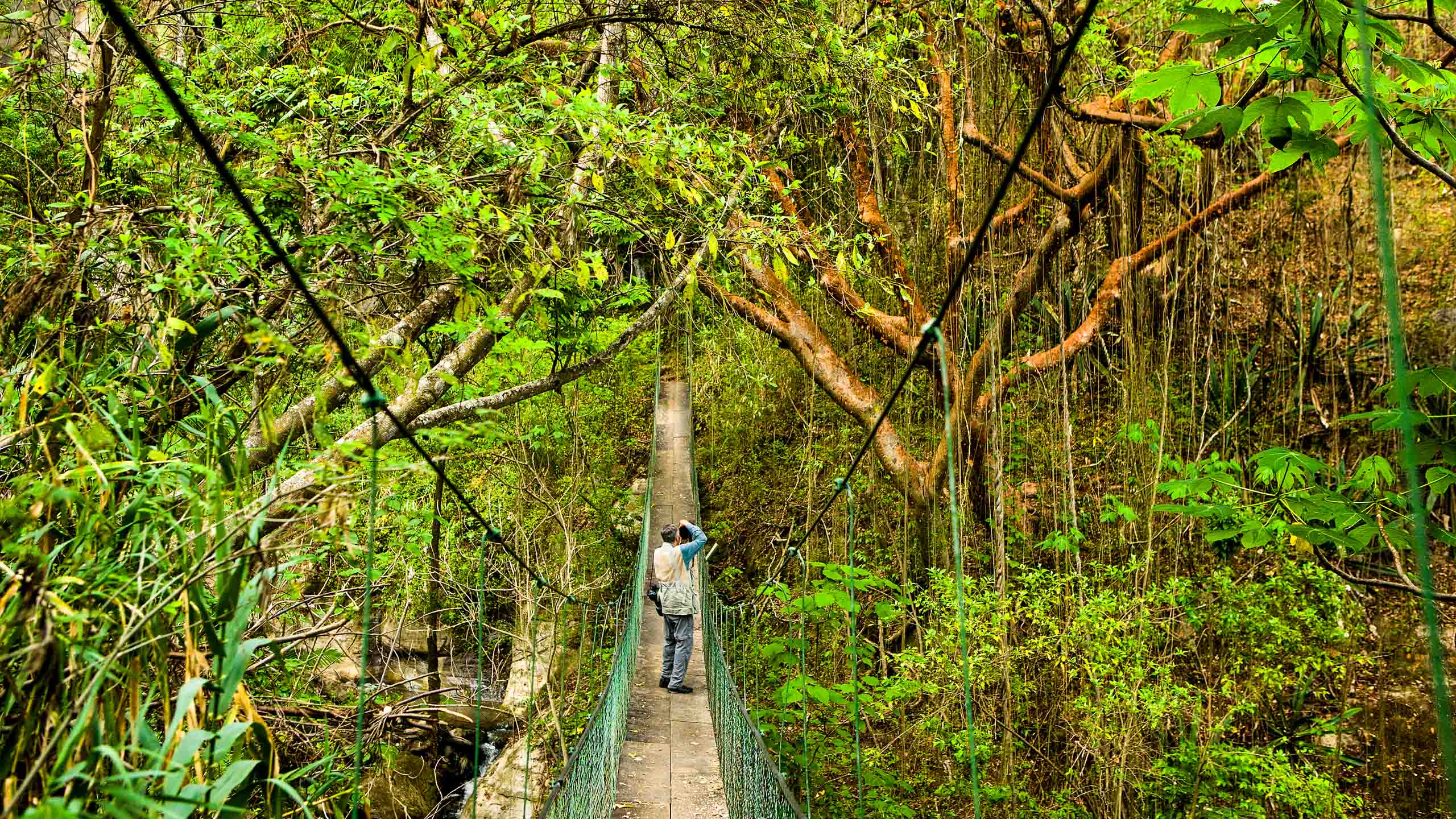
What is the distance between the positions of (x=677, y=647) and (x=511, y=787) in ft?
4.44

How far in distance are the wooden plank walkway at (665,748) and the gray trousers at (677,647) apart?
11 centimetres

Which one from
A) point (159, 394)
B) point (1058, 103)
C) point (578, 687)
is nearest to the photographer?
point (159, 394)

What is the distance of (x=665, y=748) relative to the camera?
3.55m

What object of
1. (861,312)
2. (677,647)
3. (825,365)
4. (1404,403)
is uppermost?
(861,312)

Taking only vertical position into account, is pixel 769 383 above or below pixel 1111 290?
below

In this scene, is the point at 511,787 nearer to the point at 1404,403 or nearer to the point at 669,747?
the point at 669,747

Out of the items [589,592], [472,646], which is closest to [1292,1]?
[589,592]

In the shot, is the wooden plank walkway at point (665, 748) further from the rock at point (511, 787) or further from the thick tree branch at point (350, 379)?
the thick tree branch at point (350, 379)

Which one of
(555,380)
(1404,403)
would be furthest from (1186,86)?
(555,380)

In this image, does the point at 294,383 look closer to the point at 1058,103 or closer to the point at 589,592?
the point at 1058,103

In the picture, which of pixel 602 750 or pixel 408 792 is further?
pixel 408 792

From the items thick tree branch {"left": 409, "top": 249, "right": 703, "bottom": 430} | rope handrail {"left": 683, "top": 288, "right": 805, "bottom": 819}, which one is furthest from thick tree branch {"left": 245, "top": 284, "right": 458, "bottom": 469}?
rope handrail {"left": 683, "top": 288, "right": 805, "bottom": 819}

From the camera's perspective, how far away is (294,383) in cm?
259

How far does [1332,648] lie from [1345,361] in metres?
1.50
